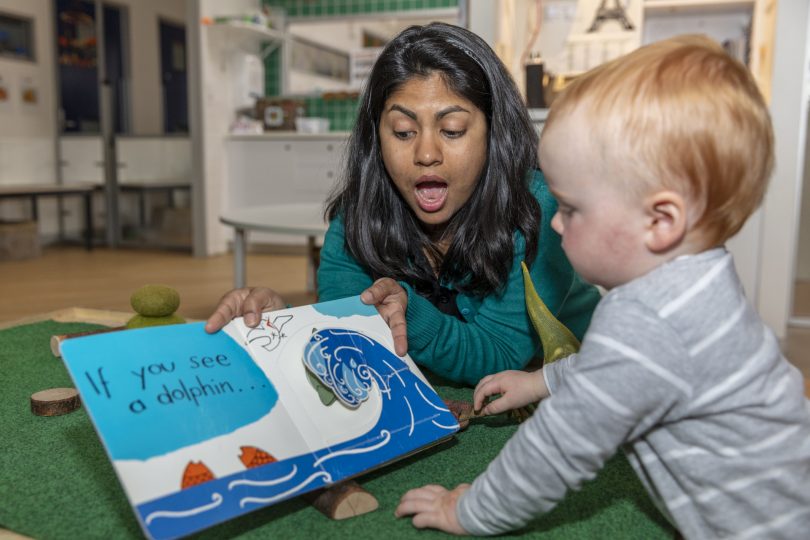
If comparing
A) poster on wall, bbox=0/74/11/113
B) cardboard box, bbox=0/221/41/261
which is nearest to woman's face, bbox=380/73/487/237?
cardboard box, bbox=0/221/41/261

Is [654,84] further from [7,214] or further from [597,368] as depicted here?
[7,214]

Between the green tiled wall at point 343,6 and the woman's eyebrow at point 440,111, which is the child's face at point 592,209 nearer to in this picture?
the woman's eyebrow at point 440,111

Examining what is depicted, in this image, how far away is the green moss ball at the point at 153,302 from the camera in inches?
46.4

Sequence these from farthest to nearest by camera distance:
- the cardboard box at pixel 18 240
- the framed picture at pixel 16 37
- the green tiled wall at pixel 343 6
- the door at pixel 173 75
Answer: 1. the door at pixel 173 75
2. the green tiled wall at pixel 343 6
3. the framed picture at pixel 16 37
4. the cardboard box at pixel 18 240

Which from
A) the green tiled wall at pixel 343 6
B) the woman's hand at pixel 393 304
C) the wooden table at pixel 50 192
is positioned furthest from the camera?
the green tiled wall at pixel 343 6

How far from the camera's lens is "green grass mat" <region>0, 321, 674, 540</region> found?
659 mm

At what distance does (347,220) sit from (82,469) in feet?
1.74

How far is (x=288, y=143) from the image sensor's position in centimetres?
417

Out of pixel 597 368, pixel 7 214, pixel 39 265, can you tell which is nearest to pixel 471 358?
pixel 597 368

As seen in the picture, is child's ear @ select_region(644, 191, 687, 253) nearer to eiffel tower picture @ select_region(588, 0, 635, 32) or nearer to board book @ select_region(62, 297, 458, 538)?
board book @ select_region(62, 297, 458, 538)

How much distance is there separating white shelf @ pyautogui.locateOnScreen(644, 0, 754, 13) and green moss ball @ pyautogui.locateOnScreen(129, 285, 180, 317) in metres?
2.14

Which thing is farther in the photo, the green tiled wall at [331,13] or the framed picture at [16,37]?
the green tiled wall at [331,13]

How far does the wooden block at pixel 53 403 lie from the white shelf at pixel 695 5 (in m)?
2.37

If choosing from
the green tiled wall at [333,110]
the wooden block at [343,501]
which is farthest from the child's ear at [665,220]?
the green tiled wall at [333,110]
